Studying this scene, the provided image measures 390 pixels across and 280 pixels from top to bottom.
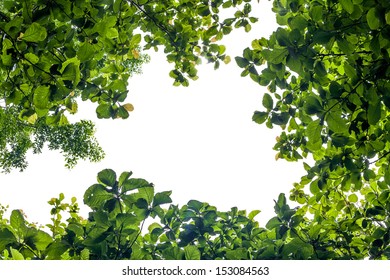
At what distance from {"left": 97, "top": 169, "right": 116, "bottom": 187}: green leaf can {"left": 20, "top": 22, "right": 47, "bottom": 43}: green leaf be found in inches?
28.0

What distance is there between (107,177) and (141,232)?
298 millimetres

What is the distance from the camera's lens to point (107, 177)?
140cm

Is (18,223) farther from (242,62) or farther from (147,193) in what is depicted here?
(242,62)

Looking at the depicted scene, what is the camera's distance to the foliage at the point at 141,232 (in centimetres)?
131

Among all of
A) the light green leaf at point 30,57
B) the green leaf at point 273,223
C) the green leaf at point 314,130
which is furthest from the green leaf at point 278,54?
the light green leaf at point 30,57

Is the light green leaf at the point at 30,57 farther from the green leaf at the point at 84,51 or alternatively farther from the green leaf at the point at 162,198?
the green leaf at the point at 162,198

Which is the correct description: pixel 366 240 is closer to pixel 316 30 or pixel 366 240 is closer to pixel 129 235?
pixel 316 30

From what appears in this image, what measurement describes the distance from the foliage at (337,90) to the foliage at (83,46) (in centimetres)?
87

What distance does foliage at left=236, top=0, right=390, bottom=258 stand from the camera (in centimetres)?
172

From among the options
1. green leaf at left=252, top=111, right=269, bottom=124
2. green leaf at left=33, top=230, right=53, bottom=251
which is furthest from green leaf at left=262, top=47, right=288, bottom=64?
green leaf at left=33, top=230, right=53, bottom=251

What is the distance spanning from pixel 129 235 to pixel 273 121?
1.39 meters

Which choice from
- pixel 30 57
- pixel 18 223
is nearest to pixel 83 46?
pixel 30 57

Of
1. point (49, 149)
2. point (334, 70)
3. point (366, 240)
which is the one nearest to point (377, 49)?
point (366, 240)
